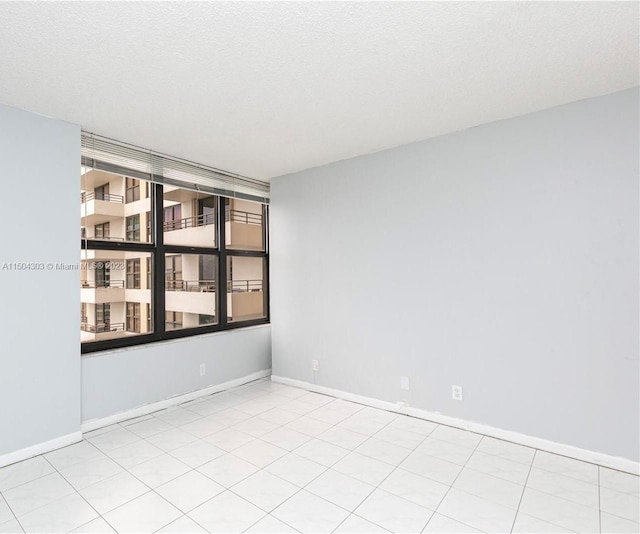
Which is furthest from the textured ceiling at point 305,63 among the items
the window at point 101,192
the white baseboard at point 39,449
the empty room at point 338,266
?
the white baseboard at point 39,449

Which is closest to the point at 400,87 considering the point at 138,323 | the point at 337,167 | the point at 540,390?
the point at 337,167

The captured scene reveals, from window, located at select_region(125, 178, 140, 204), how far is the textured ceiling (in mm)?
534

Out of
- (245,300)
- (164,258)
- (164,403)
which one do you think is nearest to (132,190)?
(164,258)

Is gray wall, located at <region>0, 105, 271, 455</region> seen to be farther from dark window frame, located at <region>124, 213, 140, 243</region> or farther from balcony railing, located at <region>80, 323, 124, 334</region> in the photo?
dark window frame, located at <region>124, 213, 140, 243</region>

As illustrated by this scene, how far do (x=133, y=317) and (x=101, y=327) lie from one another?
0.30 meters

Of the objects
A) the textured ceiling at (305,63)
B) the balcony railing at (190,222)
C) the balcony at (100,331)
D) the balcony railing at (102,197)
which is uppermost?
the textured ceiling at (305,63)

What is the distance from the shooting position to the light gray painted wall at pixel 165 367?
3119mm

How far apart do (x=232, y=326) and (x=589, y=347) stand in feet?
11.1

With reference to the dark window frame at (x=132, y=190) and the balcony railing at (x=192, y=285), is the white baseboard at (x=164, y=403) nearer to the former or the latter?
Answer: the balcony railing at (x=192, y=285)

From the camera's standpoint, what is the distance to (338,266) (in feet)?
12.8

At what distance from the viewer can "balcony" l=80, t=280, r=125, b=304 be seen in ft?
10.5

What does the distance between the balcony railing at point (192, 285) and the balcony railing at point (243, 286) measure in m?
0.24

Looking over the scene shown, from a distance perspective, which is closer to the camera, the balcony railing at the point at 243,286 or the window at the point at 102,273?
the window at the point at 102,273

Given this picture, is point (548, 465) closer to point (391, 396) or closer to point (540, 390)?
point (540, 390)
